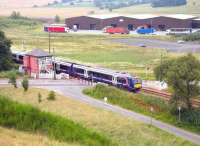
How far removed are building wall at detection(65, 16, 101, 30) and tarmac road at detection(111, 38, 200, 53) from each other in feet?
58.5

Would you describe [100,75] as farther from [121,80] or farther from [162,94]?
[162,94]

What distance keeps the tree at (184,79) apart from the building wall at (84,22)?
61.7 metres

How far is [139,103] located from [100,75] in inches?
280

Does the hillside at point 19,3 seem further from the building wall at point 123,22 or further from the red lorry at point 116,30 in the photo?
the red lorry at point 116,30

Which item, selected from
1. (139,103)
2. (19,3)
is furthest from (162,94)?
(19,3)

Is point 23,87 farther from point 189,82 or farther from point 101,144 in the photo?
point 101,144

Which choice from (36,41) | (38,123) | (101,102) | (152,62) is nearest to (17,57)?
(152,62)

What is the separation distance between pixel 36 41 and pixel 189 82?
1762 inches

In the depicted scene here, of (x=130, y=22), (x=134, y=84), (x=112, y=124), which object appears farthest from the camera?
(x=130, y=22)

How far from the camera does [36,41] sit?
70.6m

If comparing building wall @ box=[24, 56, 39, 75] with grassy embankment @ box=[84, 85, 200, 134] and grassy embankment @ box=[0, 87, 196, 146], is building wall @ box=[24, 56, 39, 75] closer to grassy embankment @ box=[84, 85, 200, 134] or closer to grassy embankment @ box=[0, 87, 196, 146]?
grassy embankment @ box=[84, 85, 200, 134]

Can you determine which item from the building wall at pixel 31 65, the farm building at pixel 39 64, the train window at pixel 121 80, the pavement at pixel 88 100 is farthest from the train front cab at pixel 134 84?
the building wall at pixel 31 65

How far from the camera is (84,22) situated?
298 ft

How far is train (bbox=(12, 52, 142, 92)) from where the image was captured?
34594 millimetres
